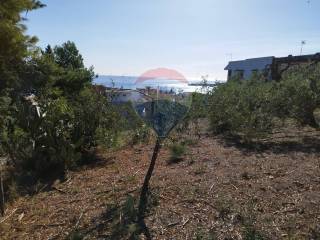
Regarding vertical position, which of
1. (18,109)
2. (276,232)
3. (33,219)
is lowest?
(33,219)

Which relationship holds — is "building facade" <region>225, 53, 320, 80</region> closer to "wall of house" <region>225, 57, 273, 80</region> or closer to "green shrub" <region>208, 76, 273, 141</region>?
"wall of house" <region>225, 57, 273, 80</region>

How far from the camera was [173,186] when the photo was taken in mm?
4609

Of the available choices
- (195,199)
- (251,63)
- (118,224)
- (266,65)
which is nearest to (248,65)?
(251,63)

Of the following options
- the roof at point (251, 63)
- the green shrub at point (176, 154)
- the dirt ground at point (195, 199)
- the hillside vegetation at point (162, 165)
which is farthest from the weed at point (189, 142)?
the roof at point (251, 63)

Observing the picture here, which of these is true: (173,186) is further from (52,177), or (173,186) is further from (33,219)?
(52,177)

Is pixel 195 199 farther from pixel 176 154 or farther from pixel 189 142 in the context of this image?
pixel 189 142

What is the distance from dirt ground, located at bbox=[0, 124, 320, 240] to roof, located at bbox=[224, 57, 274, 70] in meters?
21.0

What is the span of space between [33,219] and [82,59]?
22969mm

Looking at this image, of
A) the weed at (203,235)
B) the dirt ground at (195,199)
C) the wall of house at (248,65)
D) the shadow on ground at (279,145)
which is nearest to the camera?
the weed at (203,235)

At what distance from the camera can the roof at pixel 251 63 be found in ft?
88.2

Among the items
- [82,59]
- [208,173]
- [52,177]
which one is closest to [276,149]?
[208,173]

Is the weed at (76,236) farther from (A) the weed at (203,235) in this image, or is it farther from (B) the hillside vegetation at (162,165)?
(A) the weed at (203,235)

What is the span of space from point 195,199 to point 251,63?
26.7 metres

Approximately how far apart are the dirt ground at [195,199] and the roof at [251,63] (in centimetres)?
2095
